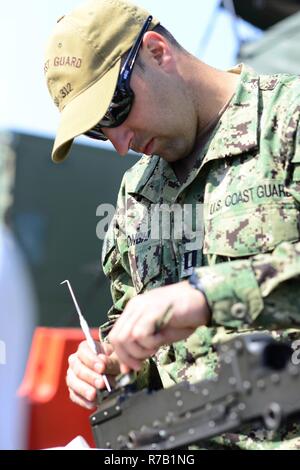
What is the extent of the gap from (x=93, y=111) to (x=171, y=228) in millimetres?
410

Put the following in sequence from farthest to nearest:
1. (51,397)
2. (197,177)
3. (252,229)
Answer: (51,397) < (197,177) < (252,229)

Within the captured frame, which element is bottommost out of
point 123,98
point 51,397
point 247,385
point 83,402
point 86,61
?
point 51,397

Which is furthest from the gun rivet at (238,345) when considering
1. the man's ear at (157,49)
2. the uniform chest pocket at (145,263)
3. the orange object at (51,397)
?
the orange object at (51,397)

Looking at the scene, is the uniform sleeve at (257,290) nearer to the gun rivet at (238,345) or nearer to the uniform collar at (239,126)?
the gun rivet at (238,345)

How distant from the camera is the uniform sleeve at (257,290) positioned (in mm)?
1610

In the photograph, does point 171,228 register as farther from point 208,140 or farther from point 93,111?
point 93,111

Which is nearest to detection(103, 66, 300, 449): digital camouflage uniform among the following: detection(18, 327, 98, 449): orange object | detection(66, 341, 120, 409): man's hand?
detection(66, 341, 120, 409): man's hand

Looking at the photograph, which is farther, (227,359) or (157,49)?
(157,49)

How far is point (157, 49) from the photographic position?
6.99 feet

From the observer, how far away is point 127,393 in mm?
1689

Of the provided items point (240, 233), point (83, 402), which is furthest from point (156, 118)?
point (83, 402)

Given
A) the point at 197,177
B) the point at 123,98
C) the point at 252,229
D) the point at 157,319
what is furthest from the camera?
the point at 197,177

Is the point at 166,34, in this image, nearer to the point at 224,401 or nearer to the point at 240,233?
the point at 240,233

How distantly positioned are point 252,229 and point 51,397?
7.73 ft
